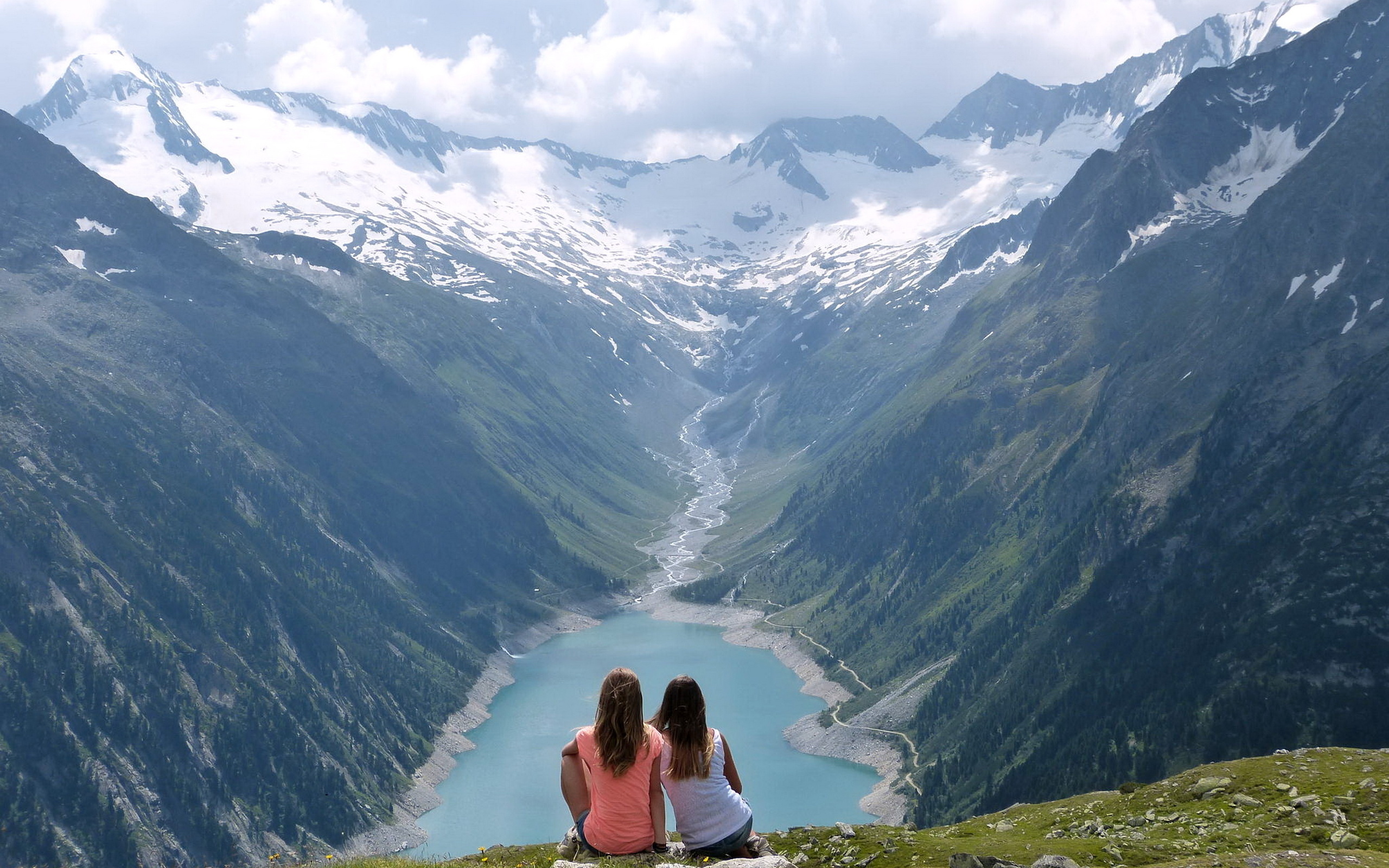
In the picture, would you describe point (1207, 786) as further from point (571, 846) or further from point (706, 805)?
point (571, 846)

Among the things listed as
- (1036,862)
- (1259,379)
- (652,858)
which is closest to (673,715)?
(652,858)

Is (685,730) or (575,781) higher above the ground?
(685,730)

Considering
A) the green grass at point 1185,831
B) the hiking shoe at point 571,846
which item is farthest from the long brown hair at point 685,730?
the green grass at point 1185,831

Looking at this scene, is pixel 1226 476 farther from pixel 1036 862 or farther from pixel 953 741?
pixel 1036 862

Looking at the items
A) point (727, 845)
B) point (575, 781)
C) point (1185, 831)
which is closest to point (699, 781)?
point (727, 845)

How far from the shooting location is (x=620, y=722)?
21.4 metres

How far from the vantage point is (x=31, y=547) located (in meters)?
175

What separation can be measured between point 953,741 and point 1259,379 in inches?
3151

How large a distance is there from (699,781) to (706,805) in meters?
0.79

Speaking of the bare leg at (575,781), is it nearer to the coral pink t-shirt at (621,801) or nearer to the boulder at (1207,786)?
the coral pink t-shirt at (621,801)

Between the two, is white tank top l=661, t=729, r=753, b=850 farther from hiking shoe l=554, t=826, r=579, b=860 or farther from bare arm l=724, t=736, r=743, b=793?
hiking shoe l=554, t=826, r=579, b=860

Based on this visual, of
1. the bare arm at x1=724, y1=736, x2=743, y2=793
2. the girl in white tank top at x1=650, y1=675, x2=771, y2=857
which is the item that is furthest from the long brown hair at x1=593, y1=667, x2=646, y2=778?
the bare arm at x1=724, y1=736, x2=743, y2=793

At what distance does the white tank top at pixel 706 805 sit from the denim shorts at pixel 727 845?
8 centimetres

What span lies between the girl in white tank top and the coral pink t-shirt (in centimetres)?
42
